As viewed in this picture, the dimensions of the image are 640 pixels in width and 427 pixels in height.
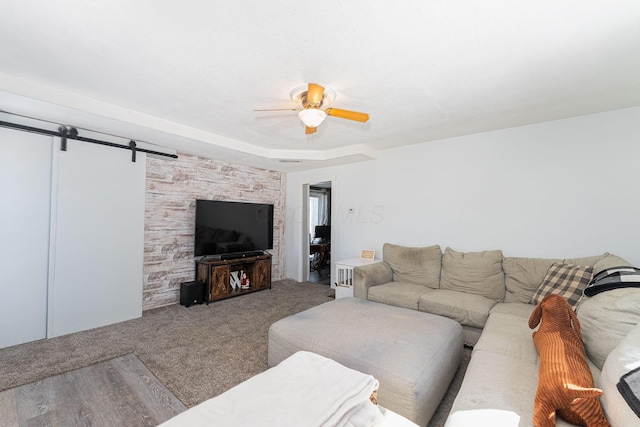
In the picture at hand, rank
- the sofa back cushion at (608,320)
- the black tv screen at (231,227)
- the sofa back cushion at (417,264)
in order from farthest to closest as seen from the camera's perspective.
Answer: the black tv screen at (231,227) → the sofa back cushion at (417,264) → the sofa back cushion at (608,320)

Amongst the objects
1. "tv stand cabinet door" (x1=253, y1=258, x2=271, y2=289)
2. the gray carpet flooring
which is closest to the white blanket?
the gray carpet flooring

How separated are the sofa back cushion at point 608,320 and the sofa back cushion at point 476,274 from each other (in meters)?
1.49

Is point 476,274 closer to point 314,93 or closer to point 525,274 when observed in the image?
point 525,274

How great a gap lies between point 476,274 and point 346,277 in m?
1.64

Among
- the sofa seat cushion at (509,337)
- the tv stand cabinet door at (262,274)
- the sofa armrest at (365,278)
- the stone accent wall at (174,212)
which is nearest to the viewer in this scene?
the sofa seat cushion at (509,337)

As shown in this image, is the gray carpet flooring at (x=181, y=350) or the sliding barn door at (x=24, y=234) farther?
the sliding barn door at (x=24, y=234)

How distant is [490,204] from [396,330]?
2196 millimetres

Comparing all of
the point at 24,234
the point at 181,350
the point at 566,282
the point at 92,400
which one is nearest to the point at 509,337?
the point at 566,282

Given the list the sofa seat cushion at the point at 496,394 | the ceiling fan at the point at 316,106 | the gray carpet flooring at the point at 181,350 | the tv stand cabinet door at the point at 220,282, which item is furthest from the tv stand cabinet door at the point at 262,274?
the sofa seat cushion at the point at 496,394

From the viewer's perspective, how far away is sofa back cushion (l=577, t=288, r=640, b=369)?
1.17 meters

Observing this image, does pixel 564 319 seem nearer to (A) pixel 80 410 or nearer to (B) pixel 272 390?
(B) pixel 272 390

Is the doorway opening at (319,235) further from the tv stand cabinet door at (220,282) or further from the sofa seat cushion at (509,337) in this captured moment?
the sofa seat cushion at (509,337)

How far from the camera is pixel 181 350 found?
2.48 metres

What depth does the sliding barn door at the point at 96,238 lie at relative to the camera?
281cm
